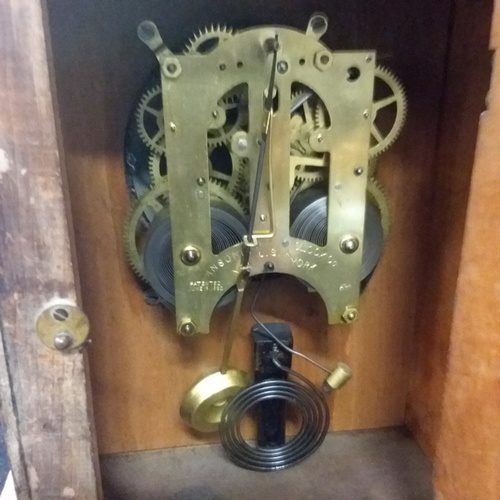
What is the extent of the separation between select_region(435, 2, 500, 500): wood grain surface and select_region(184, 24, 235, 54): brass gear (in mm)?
288

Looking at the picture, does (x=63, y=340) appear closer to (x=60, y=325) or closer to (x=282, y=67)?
(x=60, y=325)

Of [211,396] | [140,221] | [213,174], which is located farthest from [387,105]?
[211,396]

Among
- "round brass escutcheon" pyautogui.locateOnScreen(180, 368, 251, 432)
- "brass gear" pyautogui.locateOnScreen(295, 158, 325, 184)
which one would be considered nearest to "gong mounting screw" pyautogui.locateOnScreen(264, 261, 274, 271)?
"brass gear" pyautogui.locateOnScreen(295, 158, 325, 184)

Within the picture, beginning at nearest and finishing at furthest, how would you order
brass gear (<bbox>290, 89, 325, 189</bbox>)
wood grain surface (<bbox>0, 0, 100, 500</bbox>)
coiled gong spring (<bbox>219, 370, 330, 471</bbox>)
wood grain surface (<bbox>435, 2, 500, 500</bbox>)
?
wood grain surface (<bbox>0, 0, 100, 500</bbox>)
wood grain surface (<bbox>435, 2, 500, 500</bbox>)
brass gear (<bbox>290, 89, 325, 189</bbox>)
coiled gong spring (<bbox>219, 370, 330, 471</bbox>)

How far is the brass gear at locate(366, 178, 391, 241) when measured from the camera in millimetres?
791

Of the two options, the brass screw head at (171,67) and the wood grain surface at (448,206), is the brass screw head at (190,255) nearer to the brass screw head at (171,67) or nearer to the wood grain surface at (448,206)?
the brass screw head at (171,67)

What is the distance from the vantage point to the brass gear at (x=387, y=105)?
0.75 m

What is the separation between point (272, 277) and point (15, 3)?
49 centimetres

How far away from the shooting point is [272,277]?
868 millimetres

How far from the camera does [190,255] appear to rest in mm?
732

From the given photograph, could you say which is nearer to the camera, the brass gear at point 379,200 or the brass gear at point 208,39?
the brass gear at point 208,39

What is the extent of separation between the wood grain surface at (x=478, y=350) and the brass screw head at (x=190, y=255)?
0.31 metres

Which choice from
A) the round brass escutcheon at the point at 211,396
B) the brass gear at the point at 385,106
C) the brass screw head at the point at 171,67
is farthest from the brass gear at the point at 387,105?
the round brass escutcheon at the point at 211,396

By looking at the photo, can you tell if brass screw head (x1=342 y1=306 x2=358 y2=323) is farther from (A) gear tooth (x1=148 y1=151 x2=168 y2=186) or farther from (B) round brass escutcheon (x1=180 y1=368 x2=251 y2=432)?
(A) gear tooth (x1=148 y1=151 x2=168 y2=186)
